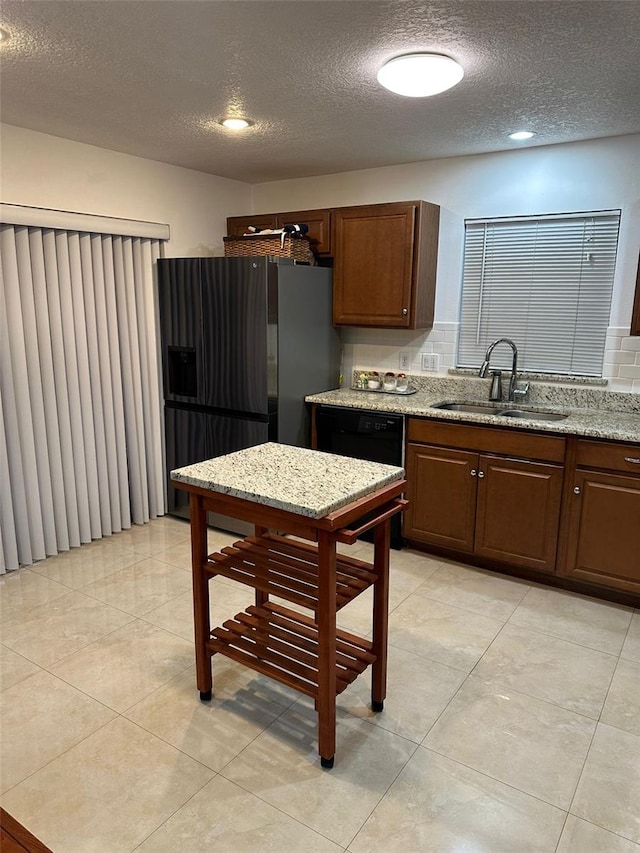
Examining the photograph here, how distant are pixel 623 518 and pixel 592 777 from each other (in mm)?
1304

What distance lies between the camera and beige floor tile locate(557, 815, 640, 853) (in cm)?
163

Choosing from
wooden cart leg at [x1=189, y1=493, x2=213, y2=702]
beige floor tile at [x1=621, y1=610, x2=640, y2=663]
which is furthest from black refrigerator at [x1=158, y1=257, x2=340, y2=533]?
beige floor tile at [x1=621, y1=610, x2=640, y2=663]

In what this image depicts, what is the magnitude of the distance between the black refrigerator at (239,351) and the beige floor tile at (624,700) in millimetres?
2119

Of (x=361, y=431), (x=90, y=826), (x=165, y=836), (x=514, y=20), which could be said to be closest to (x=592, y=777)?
(x=165, y=836)

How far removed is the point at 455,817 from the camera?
5.70ft

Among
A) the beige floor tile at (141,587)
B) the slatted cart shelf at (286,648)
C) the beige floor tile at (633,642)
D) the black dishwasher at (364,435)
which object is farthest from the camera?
the black dishwasher at (364,435)

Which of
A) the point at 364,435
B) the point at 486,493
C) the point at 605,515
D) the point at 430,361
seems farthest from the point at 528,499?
the point at 430,361

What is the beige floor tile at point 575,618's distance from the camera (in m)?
2.68

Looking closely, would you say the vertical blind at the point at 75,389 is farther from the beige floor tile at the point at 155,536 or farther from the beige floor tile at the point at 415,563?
the beige floor tile at the point at 415,563

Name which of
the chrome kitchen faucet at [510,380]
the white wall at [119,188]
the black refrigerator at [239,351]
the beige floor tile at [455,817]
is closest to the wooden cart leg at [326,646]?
the beige floor tile at [455,817]

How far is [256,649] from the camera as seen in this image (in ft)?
6.97

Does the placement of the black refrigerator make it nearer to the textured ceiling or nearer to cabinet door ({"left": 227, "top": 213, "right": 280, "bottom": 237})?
cabinet door ({"left": 227, "top": 213, "right": 280, "bottom": 237})

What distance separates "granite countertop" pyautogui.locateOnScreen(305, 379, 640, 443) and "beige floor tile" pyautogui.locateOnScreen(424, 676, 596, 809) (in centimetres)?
127

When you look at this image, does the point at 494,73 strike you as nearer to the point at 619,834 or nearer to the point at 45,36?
the point at 45,36
